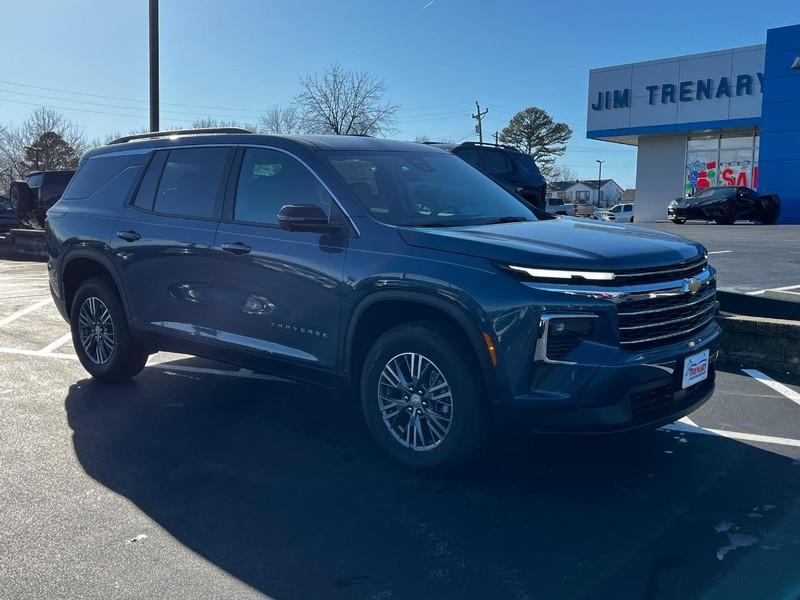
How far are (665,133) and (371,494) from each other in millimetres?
37185

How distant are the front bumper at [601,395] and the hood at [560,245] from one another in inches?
18.7

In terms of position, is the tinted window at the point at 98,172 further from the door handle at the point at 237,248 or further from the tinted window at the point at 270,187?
the door handle at the point at 237,248

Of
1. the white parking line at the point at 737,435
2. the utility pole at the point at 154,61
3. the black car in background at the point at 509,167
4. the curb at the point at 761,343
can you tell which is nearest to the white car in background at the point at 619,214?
the black car in background at the point at 509,167

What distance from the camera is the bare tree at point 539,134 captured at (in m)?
70.8

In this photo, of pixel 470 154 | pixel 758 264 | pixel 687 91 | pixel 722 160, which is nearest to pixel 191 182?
pixel 470 154

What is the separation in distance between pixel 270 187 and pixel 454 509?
2.40 m

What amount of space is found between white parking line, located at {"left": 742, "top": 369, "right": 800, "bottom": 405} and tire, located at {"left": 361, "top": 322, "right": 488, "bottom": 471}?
3070mm

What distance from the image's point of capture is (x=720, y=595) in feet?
10.1

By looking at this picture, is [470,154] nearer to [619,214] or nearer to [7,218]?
[7,218]

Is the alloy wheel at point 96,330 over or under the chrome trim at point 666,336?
under

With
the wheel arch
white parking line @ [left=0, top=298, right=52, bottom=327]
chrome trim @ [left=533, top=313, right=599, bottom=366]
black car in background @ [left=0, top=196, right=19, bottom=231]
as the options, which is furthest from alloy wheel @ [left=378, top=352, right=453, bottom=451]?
black car in background @ [left=0, top=196, right=19, bottom=231]

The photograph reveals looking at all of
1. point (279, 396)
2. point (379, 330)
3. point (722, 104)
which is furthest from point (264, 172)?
point (722, 104)

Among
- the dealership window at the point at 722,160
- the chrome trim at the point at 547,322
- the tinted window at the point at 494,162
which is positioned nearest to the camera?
the chrome trim at the point at 547,322

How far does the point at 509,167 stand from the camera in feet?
45.5
